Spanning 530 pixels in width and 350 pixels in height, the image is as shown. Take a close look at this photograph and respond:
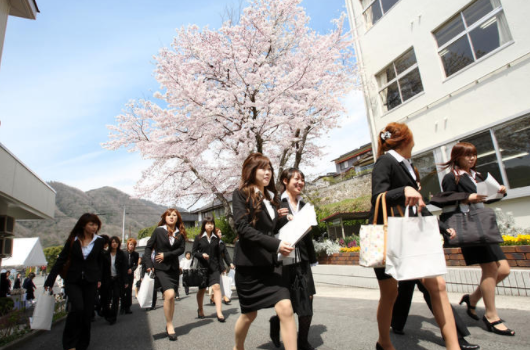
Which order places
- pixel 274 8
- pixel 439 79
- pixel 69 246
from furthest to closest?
pixel 274 8
pixel 439 79
pixel 69 246

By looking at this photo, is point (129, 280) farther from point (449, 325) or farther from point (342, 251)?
point (449, 325)

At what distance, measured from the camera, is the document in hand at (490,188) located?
2842 mm

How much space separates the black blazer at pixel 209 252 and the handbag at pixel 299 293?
338 centimetres

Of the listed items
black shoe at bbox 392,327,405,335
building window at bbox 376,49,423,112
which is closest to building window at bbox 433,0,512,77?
building window at bbox 376,49,423,112

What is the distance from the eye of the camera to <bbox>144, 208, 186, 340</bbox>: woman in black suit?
4262 millimetres

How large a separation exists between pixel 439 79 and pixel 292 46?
20.1 ft

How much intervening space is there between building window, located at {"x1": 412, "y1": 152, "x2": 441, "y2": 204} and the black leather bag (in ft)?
20.2

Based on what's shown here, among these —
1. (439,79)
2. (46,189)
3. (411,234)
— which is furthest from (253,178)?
(46,189)

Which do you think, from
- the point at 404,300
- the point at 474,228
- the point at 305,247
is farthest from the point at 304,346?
the point at 474,228

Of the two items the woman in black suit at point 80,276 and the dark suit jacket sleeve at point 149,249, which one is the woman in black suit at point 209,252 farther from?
the woman in black suit at point 80,276

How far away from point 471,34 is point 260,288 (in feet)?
28.4

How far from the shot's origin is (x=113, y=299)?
6637mm

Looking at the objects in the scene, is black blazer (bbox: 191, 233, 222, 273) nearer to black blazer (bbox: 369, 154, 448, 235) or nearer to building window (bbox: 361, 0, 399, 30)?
black blazer (bbox: 369, 154, 448, 235)

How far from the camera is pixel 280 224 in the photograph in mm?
2850
